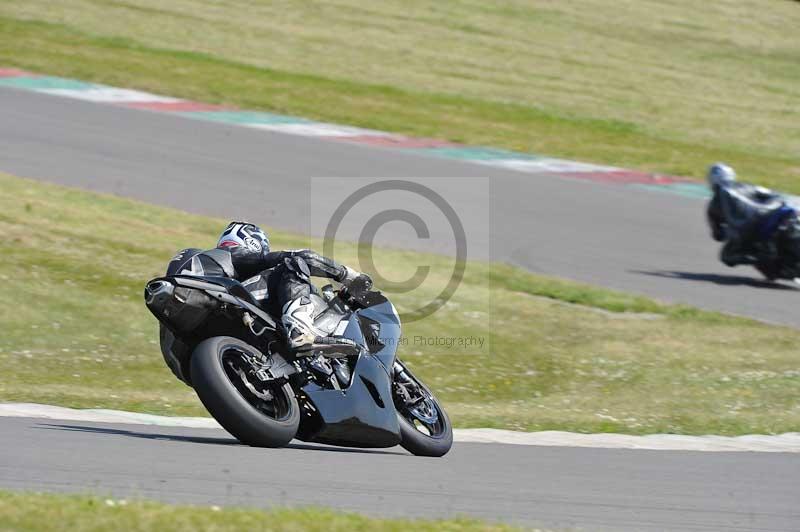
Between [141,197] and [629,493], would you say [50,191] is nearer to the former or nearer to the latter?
[141,197]

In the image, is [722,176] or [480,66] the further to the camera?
[480,66]

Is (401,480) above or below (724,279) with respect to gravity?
above

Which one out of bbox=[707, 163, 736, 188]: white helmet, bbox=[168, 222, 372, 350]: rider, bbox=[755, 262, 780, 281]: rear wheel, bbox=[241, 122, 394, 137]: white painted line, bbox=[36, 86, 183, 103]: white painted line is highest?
bbox=[168, 222, 372, 350]: rider

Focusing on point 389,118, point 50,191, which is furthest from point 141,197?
point 389,118

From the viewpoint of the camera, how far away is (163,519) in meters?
5.26

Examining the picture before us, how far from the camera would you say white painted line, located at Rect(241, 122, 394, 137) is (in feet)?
71.7

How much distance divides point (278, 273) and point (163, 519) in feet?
7.94

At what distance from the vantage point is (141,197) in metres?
17.5

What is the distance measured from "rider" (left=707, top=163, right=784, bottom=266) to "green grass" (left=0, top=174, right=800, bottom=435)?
1.68 meters

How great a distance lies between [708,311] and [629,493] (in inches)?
340

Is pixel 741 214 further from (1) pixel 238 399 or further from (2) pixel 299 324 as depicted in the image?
(1) pixel 238 399

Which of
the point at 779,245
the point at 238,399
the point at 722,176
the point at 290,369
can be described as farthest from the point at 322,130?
the point at 238,399

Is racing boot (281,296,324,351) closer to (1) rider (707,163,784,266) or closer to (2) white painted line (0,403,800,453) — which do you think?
(2) white painted line (0,403,800,453)

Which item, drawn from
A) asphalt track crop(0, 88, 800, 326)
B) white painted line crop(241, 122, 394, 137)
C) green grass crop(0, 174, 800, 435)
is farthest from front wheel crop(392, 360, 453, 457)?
white painted line crop(241, 122, 394, 137)
